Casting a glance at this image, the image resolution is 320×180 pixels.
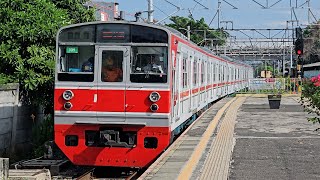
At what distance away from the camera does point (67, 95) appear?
10.5 m

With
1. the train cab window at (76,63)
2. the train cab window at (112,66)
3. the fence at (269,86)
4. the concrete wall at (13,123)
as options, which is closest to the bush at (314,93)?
→ the train cab window at (112,66)

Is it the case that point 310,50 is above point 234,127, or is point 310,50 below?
above

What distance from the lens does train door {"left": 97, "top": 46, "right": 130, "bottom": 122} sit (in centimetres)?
1038

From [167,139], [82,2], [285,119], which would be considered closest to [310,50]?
[285,119]

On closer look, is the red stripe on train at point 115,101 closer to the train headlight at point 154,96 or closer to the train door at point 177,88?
the train headlight at point 154,96

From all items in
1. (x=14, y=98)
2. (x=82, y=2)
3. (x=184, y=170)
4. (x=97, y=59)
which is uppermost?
(x=82, y=2)

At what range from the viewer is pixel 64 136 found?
1055 cm

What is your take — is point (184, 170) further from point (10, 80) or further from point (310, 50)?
point (310, 50)

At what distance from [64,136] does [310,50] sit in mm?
53941

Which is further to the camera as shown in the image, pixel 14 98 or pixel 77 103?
pixel 14 98

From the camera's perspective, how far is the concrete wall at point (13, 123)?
14.0 metres

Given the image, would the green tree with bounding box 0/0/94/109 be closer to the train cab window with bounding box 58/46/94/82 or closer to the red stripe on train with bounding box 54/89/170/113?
the train cab window with bounding box 58/46/94/82

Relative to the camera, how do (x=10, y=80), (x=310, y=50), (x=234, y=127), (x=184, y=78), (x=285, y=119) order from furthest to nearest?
1. (x=310, y=50)
2. (x=285, y=119)
3. (x=234, y=127)
4. (x=10, y=80)
5. (x=184, y=78)

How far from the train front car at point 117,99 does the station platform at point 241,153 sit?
690mm
